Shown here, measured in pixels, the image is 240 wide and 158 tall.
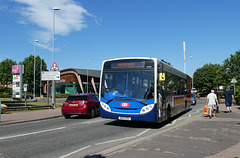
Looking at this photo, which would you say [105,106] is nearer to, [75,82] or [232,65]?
[232,65]

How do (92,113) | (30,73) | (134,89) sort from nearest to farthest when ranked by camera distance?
(134,89), (92,113), (30,73)

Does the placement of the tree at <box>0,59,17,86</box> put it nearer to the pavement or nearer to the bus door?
the bus door

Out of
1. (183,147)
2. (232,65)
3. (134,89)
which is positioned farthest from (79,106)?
(232,65)

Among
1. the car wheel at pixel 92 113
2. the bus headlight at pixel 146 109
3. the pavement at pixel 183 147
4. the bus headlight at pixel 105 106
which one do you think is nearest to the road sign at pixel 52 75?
the car wheel at pixel 92 113

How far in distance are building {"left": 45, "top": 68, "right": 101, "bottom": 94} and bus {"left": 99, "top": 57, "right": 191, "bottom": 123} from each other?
58.2 m

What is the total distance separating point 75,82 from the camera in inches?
2726

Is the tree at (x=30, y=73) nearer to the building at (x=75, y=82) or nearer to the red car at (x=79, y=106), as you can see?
the building at (x=75, y=82)

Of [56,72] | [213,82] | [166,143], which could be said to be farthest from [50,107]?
[213,82]

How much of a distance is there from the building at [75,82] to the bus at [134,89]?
58.2 metres

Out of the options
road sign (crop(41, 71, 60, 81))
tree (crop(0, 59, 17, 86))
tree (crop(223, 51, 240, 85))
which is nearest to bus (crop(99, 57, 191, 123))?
road sign (crop(41, 71, 60, 81))

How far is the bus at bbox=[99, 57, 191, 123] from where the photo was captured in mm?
9664

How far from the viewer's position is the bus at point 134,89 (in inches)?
380

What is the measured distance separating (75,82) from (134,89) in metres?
60.8

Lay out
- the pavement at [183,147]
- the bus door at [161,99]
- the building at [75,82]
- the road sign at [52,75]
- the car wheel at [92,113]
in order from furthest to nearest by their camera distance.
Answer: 1. the building at [75,82]
2. the road sign at [52,75]
3. the car wheel at [92,113]
4. the bus door at [161,99]
5. the pavement at [183,147]
